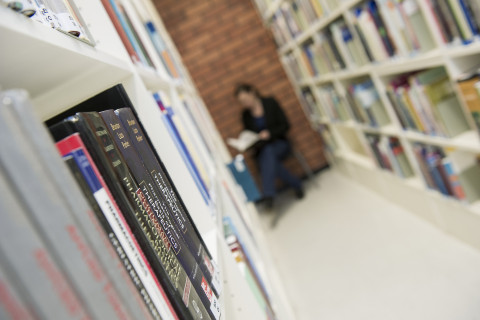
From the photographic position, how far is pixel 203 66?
4.42m

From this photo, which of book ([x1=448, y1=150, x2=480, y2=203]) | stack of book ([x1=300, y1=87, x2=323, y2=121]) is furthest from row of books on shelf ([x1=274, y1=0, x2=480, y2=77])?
stack of book ([x1=300, y1=87, x2=323, y2=121])

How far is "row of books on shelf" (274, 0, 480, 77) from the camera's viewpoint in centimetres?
168

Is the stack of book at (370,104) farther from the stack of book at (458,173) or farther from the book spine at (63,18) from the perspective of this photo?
the book spine at (63,18)

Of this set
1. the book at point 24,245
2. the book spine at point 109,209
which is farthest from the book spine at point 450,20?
the book at point 24,245

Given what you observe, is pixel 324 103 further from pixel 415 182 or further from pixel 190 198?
pixel 190 198

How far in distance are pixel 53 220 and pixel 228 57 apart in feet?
14.0

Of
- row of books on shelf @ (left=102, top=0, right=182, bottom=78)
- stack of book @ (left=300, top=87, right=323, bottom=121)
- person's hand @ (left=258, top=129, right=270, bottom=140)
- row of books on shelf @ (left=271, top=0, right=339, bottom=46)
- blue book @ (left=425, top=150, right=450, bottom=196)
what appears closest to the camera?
row of books on shelf @ (left=102, top=0, right=182, bottom=78)

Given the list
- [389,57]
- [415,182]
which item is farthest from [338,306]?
[389,57]

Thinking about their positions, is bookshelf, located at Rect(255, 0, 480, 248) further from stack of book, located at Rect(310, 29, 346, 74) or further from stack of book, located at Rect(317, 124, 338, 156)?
stack of book, located at Rect(317, 124, 338, 156)

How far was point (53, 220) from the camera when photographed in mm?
336

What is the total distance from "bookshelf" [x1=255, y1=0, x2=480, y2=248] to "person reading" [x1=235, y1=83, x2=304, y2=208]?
60cm

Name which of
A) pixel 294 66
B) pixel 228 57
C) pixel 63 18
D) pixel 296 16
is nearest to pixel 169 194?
pixel 63 18

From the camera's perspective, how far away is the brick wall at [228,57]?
4.32 metres

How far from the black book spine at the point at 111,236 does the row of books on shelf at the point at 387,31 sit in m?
1.67
